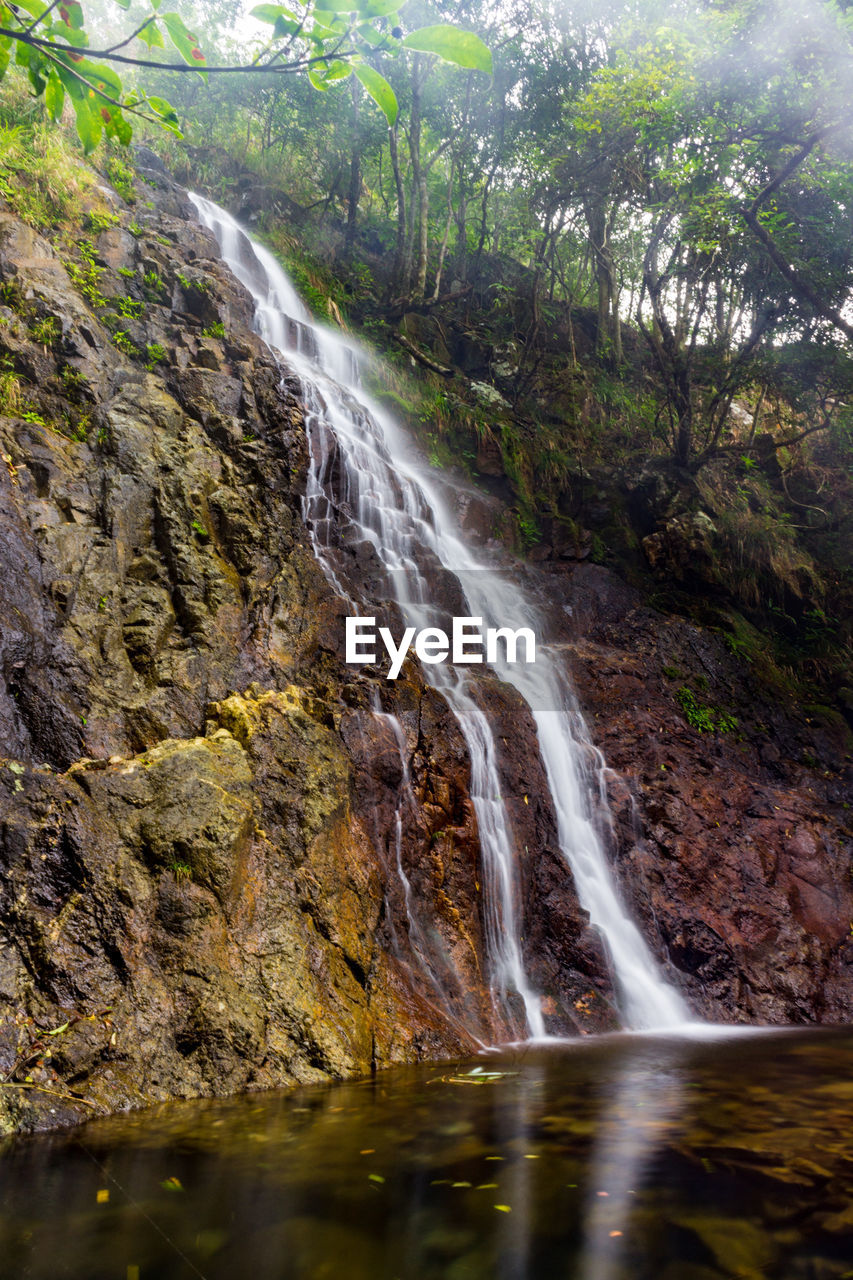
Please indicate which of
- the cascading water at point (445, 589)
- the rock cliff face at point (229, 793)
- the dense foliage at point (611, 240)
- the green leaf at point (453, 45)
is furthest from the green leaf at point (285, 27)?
the dense foliage at point (611, 240)

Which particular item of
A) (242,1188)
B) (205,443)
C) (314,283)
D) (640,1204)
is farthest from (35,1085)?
(314,283)

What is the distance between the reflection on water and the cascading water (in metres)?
2.45

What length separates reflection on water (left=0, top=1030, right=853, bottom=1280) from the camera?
8.78ft

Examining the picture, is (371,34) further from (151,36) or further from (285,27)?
(151,36)

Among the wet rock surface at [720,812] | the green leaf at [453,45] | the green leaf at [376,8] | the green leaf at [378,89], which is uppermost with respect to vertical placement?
the green leaf at [376,8]

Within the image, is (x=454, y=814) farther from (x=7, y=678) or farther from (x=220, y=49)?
(x=220, y=49)

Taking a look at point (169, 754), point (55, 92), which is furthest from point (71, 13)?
point (169, 754)

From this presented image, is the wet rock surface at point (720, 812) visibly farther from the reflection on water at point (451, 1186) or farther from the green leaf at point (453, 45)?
the green leaf at point (453, 45)

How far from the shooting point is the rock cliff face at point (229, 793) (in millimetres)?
4859

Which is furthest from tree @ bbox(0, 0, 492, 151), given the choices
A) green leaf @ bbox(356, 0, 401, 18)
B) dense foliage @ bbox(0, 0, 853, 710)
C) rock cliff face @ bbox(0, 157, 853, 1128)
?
dense foliage @ bbox(0, 0, 853, 710)

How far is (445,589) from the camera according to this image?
11.0m

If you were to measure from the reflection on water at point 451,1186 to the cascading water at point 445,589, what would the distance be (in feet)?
8.02

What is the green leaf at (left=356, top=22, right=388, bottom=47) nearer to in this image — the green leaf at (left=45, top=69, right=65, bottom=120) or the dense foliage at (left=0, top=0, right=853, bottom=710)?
the green leaf at (left=45, top=69, right=65, bottom=120)

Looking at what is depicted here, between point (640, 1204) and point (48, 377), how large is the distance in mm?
8637
